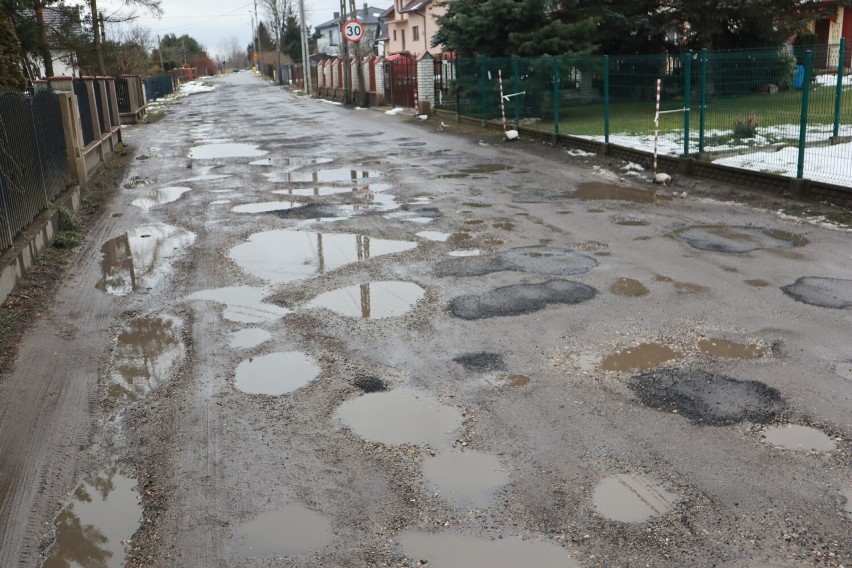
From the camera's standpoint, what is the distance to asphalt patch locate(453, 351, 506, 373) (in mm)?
5918

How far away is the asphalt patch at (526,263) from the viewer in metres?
8.30

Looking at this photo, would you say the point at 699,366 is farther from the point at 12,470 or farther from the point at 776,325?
the point at 12,470

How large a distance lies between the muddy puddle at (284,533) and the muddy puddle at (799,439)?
261 cm

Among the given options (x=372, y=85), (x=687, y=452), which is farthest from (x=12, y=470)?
(x=372, y=85)

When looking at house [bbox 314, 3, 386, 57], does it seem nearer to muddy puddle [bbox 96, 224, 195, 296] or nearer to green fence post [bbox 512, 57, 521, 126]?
green fence post [bbox 512, 57, 521, 126]

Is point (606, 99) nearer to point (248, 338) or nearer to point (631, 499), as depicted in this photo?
point (248, 338)

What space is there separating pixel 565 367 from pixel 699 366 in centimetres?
94

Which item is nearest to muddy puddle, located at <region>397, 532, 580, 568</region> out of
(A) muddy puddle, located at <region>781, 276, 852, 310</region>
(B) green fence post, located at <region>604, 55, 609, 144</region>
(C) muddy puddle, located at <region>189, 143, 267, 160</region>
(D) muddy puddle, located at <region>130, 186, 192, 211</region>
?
→ (A) muddy puddle, located at <region>781, 276, 852, 310</region>

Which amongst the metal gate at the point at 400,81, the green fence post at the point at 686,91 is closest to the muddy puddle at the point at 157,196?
the green fence post at the point at 686,91

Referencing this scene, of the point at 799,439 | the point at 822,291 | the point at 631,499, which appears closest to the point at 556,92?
the point at 822,291

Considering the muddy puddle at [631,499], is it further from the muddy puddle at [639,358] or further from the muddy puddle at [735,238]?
the muddy puddle at [735,238]

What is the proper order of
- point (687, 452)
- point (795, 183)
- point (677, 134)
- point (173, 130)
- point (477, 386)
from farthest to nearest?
point (173, 130)
point (677, 134)
point (795, 183)
point (477, 386)
point (687, 452)

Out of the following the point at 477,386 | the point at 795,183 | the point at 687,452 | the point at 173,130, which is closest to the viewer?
the point at 687,452

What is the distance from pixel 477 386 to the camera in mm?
5629
